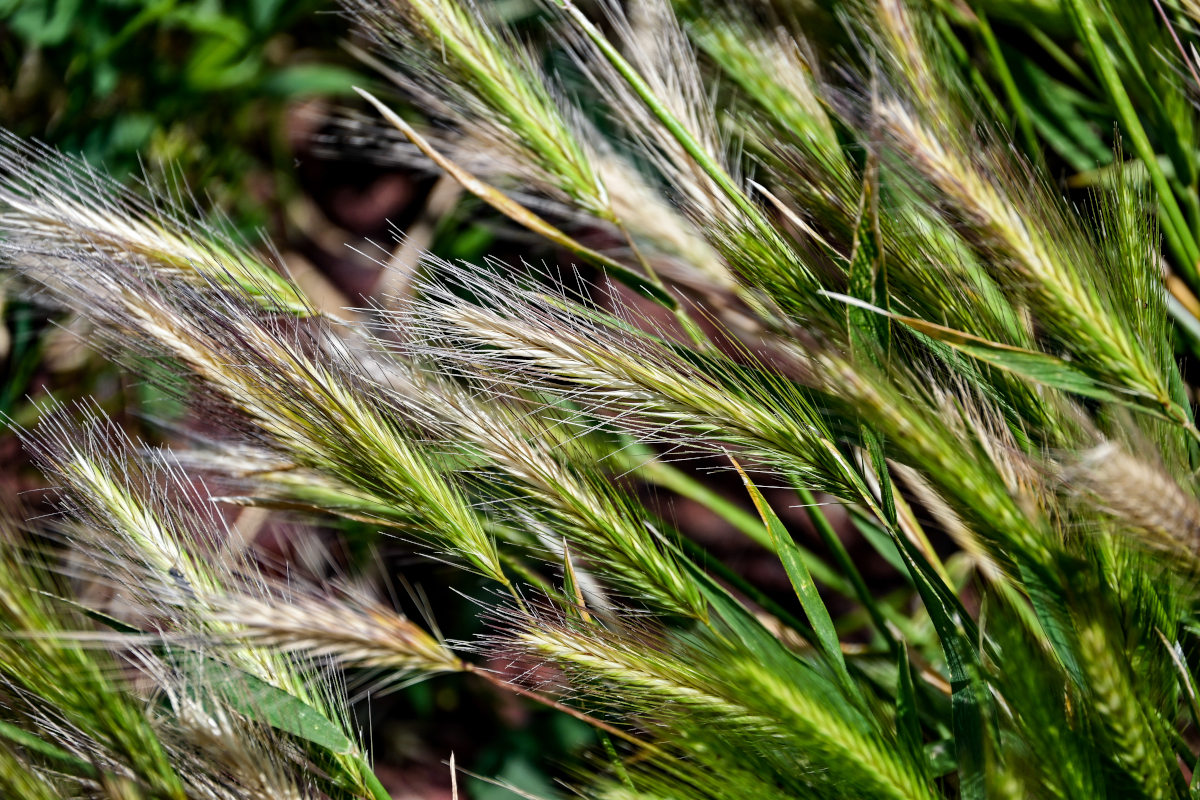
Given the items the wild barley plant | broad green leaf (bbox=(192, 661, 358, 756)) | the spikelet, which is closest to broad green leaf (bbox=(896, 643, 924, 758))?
the wild barley plant

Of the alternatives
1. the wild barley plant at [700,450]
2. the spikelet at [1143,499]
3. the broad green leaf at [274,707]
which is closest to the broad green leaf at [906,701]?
the wild barley plant at [700,450]

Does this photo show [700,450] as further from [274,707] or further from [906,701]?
[274,707]

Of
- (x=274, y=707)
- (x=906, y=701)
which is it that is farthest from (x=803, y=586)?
(x=274, y=707)

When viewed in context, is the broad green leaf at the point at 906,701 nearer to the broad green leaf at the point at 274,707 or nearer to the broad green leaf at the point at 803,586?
the broad green leaf at the point at 803,586

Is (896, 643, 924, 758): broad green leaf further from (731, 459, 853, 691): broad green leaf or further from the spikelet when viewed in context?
the spikelet

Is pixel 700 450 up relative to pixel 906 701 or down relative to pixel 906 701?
up

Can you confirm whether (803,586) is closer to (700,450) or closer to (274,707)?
(700,450)

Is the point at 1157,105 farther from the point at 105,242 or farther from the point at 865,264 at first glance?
the point at 105,242

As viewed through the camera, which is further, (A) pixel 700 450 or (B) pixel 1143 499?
(A) pixel 700 450
